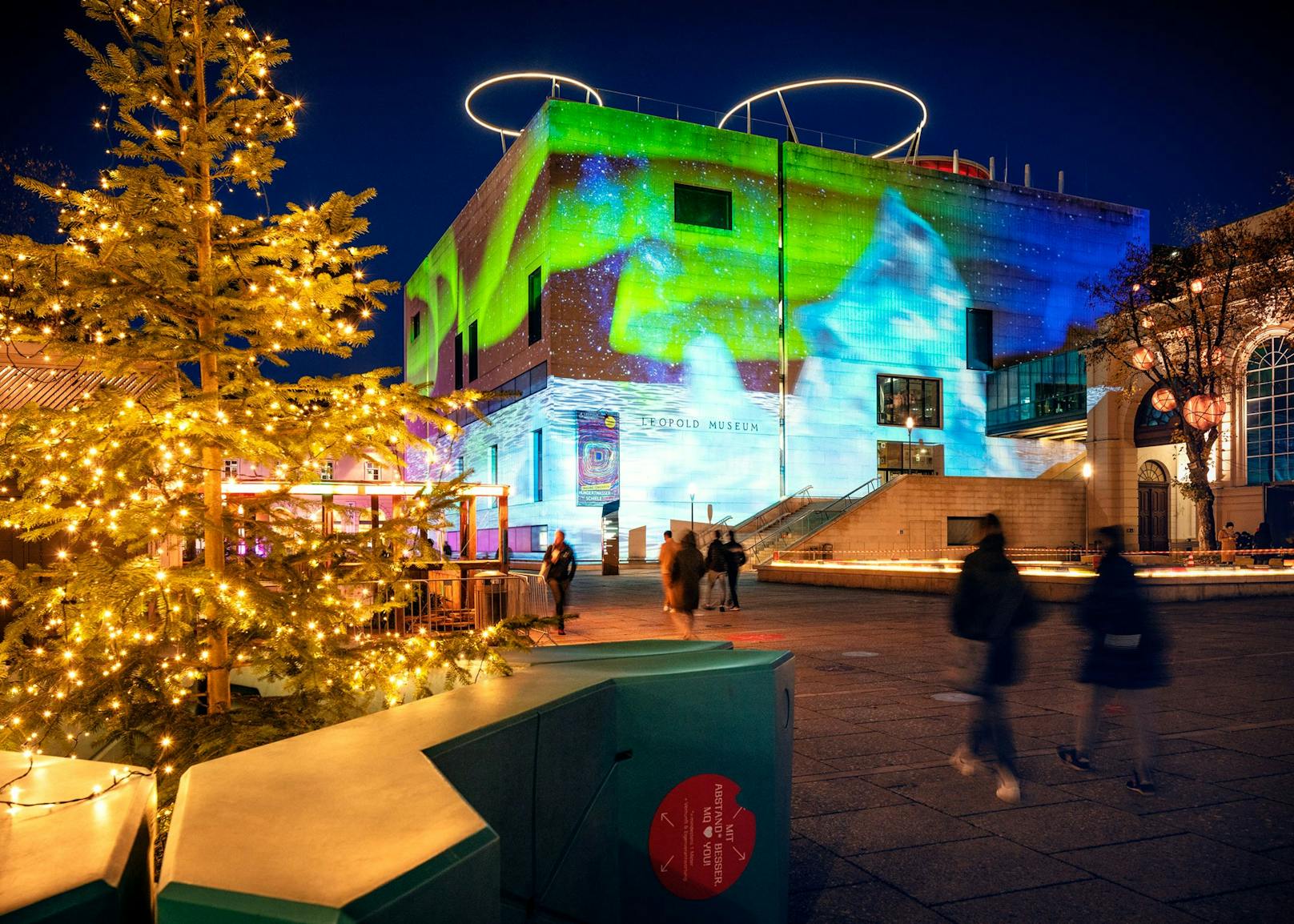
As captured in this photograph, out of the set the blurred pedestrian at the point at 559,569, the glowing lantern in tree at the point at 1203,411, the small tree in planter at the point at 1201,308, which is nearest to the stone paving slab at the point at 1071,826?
the blurred pedestrian at the point at 559,569

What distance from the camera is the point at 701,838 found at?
11.2 ft

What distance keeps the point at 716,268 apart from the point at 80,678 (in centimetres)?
4534

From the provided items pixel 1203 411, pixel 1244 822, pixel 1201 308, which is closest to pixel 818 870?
pixel 1244 822

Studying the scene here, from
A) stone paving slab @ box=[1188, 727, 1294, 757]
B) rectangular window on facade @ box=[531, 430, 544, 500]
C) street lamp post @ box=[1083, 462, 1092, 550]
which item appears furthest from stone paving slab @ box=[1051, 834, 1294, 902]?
rectangular window on facade @ box=[531, 430, 544, 500]

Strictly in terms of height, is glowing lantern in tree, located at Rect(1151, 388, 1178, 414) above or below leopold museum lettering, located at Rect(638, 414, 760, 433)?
below

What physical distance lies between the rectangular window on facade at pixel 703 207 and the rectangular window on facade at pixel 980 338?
17.4 meters

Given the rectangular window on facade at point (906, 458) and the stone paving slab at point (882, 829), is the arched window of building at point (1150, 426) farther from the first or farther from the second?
the stone paving slab at point (882, 829)

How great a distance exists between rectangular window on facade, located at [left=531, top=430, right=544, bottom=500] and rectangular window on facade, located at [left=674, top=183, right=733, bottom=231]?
45.9 ft

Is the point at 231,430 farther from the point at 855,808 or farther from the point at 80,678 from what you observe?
the point at 855,808

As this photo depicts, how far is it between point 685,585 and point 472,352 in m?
50.1

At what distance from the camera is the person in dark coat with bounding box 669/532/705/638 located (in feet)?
39.3

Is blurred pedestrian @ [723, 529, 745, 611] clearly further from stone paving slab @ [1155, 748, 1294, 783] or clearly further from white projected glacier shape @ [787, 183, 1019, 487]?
white projected glacier shape @ [787, 183, 1019, 487]

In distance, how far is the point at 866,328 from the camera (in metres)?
50.8

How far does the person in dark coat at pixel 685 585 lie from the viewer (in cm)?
1198
